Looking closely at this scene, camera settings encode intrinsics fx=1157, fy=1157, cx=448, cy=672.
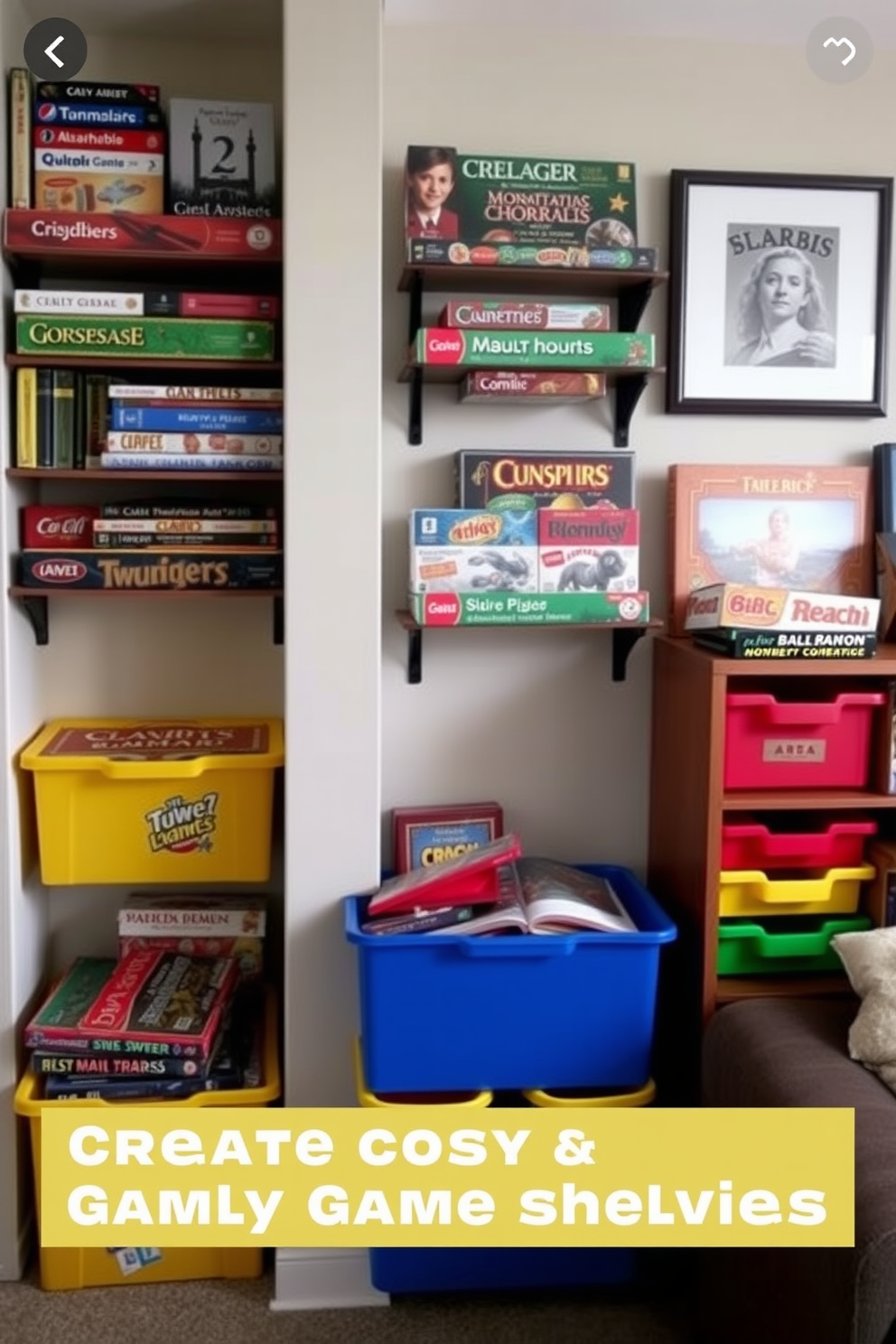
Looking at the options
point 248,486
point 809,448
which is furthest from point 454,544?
point 809,448

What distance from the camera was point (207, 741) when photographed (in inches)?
82.2

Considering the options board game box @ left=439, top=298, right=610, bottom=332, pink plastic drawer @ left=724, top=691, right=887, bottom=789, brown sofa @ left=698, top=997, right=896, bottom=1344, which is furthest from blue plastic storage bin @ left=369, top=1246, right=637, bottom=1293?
board game box @ left=439, top=298, right=610, bottom=332

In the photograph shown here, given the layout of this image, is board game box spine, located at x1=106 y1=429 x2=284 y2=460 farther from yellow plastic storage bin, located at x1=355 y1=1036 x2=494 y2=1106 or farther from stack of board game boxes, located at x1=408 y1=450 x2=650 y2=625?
yellow plastic storage bin, located at x1=355 y1=1036 x2=494 y2=1106

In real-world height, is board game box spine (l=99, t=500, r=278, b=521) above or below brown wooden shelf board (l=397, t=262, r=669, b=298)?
below

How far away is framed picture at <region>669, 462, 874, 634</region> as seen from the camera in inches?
85.7

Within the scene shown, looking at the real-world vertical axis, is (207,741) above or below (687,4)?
below

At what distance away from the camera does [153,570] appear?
6.60 feet

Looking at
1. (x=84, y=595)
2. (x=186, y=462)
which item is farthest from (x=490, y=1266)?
(x=186, y=462)

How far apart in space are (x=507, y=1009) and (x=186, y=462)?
1.07 metres

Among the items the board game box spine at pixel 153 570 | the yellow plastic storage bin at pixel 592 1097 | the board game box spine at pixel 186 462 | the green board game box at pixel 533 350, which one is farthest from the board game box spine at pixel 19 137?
the yellow plastic storage bin at pixel 592 1097

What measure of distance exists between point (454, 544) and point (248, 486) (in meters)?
0.44

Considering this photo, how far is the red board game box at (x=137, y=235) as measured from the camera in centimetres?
192

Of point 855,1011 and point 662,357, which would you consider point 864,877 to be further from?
point 662,357

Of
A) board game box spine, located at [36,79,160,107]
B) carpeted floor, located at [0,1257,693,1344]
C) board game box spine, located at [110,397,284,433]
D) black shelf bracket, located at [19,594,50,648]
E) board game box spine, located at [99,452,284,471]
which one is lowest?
carpeted floor, located at [0,1257,693,1344]
